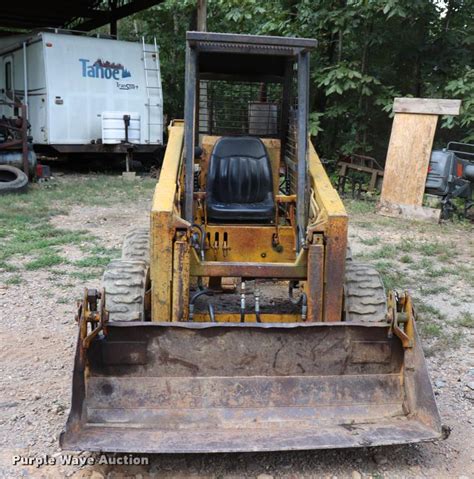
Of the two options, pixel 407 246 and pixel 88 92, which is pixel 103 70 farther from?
pixel 407 246

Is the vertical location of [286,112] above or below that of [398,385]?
above

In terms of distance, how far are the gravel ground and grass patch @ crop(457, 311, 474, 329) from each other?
0.02m

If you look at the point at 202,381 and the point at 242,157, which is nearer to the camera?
the point at 202,381

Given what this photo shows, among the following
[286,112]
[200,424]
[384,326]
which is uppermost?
[286,112]

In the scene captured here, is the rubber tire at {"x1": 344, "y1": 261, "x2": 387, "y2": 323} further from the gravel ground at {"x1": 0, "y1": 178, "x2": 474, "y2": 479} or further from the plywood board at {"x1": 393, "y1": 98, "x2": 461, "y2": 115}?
the plywood board at {"x1": 393, "y1": 98, "x2": 461, "y2": 115}

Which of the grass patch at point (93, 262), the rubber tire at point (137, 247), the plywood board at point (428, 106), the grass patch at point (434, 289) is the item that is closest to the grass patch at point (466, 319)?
the grass patch at point (434, 289)

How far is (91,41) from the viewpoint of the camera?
43.8 ft

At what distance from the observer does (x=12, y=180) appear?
1086 cm

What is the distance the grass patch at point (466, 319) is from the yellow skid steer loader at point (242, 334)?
4.76ft

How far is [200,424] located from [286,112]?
2794 mm

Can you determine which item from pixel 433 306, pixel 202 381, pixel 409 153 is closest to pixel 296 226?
pixel 202 381

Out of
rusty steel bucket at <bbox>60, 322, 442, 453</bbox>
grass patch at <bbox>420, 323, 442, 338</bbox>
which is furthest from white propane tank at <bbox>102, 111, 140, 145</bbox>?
rusty steel bucket at <bbox>60, 322, 442, 453</bbox>

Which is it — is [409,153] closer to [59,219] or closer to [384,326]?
[59,219]

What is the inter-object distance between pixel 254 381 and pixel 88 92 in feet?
37.0
